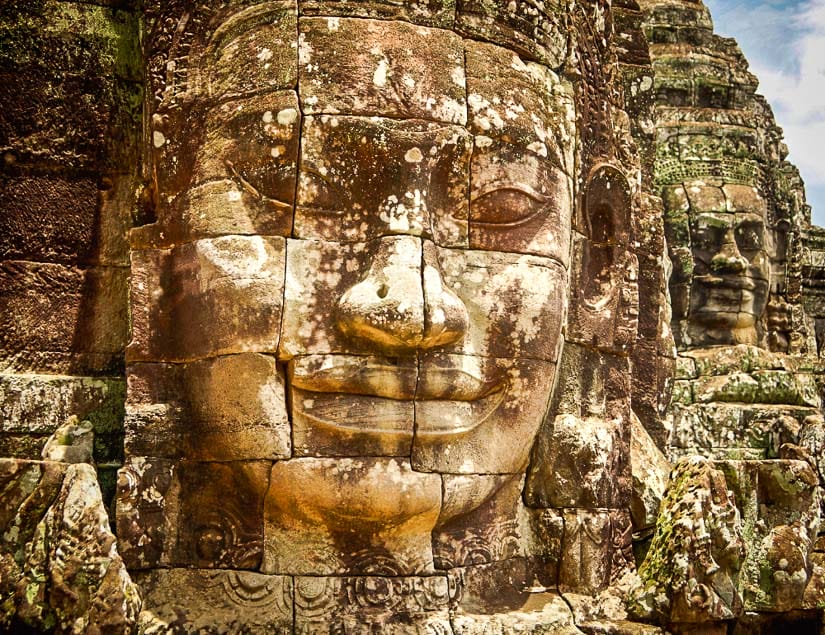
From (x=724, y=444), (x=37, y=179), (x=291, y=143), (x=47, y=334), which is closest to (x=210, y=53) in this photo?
(x=291, y=143)

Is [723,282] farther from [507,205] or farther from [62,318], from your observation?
[62,318]

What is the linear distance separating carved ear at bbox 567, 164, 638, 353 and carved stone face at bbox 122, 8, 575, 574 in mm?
513

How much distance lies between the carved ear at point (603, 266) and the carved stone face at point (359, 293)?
51 centimetres

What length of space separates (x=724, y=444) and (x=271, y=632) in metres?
9.02

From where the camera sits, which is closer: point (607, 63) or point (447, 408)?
point (447, 408)

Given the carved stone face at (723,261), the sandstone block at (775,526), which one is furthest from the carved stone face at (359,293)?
the carved stone face at (723,261)

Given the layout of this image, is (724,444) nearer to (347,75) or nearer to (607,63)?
(607,63)

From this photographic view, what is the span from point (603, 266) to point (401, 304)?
151 cm

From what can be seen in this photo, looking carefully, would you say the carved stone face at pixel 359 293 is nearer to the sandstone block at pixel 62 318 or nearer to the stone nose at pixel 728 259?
the sandstone block at pixel 62 318

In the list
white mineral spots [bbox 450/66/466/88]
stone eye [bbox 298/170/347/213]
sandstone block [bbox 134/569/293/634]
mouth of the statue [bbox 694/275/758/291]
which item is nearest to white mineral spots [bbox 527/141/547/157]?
white mineral spots [bbox 450/66/466/88]

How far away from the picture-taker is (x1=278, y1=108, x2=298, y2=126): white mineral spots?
17.0ft

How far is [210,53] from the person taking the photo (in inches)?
215

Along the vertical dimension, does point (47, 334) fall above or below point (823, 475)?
above

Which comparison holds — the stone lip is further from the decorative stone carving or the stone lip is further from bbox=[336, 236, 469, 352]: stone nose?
the decorative stone carving
